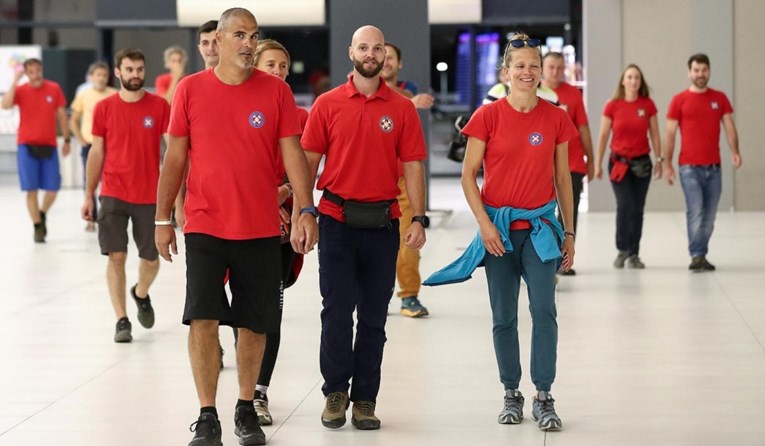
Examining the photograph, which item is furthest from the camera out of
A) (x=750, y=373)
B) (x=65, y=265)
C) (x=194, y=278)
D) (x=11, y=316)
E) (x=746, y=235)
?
(x=746, y=235)

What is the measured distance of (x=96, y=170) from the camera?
8062mm

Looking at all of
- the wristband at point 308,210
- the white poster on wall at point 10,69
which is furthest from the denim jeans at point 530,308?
the white poster on wall at point 10,69

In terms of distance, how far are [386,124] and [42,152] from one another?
941cm

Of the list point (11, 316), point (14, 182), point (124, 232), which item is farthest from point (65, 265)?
point (14, 182)

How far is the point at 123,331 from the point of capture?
8148mm

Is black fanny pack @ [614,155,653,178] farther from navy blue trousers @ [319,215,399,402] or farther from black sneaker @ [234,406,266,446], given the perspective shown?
black sneaker @ [234,406,266,446]

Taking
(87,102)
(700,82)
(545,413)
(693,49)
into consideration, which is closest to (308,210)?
(545,413)

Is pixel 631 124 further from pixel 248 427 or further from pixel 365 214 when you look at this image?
pixel 248 427

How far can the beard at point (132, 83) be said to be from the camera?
8062mm

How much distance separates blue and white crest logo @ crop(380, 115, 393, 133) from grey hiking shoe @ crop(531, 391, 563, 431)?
1.28 meters

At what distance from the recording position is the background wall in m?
16.2

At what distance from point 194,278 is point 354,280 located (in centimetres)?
79

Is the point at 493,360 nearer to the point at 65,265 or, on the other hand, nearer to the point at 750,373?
the point at 750,373

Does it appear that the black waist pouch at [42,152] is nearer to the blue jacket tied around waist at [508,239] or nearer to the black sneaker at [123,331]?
Result: the black sneaker at [123,331]
